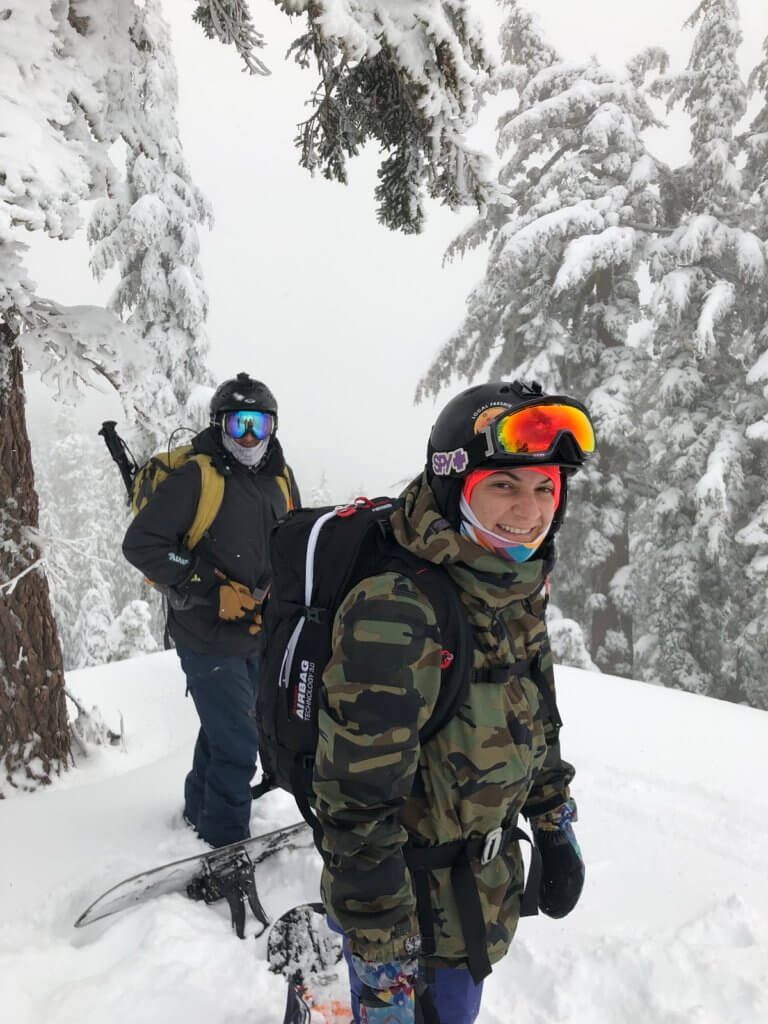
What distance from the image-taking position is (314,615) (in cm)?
210

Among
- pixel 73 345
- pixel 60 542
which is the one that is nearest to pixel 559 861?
pixel 60 542

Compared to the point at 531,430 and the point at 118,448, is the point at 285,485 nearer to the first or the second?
the point at 118,448

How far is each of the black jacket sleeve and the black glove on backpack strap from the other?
2473mm

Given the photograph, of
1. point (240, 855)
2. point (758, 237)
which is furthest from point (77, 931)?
point (758, 237)

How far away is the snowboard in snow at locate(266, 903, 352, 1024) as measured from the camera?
9.75 feet

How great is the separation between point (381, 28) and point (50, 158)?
197 centimetres

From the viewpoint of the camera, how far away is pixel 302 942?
3.34 metres

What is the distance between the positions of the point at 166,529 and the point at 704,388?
52.1 ft

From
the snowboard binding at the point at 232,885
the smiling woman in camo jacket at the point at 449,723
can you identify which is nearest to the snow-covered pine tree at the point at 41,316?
the snowboard binding at the point at 232,885

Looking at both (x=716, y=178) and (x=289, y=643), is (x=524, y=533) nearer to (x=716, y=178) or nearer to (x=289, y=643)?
(x=289, y=643)

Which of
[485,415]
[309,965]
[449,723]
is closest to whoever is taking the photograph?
[449,723]

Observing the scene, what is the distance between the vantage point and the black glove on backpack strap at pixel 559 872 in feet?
8.16

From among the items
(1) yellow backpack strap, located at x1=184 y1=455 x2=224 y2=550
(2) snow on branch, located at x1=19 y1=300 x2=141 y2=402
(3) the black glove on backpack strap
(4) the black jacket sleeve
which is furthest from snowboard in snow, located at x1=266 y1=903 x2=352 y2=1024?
(2) snow on branch, located at x1=19 y1=300 x2=141 y2=402

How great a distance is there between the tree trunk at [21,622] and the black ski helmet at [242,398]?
1.68 meters
